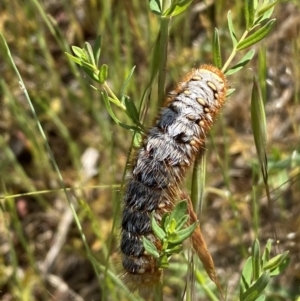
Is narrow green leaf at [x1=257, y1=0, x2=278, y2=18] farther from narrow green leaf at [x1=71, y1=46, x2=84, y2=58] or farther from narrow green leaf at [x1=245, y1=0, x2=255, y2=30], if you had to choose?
narrow green leaf at [x1=71, y1=46, x2=84, y2=58]

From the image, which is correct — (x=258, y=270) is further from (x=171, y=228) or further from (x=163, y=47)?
(x=163, y=47)

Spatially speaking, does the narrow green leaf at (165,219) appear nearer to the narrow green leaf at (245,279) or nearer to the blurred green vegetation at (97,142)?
the narrow green leaf at (245,279)

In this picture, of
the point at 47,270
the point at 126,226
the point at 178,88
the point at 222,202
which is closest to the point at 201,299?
the point at 222,202

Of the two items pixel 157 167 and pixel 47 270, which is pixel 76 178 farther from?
pixel 157 167

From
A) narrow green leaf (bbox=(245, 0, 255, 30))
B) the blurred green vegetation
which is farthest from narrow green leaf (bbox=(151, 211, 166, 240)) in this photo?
the blurred green vegetation

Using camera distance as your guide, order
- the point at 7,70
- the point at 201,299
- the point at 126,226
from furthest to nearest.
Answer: the point at 7,70 < the point at 201,299 < the point at 126,226
